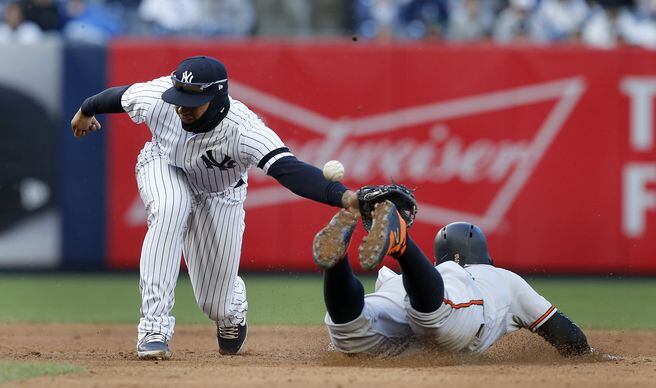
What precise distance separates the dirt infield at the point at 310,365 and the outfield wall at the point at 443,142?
384 cm

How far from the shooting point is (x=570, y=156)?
11.7 m

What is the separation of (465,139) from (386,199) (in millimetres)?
6491

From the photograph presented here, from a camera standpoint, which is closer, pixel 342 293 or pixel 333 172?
pixel 333 172

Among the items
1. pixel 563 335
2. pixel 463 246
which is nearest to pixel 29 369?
pixel 463 246

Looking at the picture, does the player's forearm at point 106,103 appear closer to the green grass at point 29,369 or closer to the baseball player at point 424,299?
the green grass at point 29,369

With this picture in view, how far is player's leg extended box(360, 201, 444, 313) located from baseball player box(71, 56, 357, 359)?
29cm

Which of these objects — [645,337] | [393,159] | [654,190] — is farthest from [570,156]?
[645,337]

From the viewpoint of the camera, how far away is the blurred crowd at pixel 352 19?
42.2 ft

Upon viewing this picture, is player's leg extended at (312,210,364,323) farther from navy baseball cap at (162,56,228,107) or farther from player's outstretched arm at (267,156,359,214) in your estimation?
navy baseball cap at (162,56,228,107)

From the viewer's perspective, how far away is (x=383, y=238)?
502 centimetres

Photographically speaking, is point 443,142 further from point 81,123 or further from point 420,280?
point 420,280

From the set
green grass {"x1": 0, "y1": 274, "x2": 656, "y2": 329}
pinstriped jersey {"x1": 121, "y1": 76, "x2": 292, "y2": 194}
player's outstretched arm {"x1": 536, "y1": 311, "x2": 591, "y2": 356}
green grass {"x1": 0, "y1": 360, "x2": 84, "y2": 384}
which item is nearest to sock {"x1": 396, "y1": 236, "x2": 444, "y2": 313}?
player's outstretched arm {"x1": 536, "y1": 311, "x2": 591, "y2": 356}

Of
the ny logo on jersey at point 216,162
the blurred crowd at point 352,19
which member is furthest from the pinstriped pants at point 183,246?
the blurred crowd at point 352,19

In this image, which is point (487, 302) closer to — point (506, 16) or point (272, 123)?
point (272, 123)
